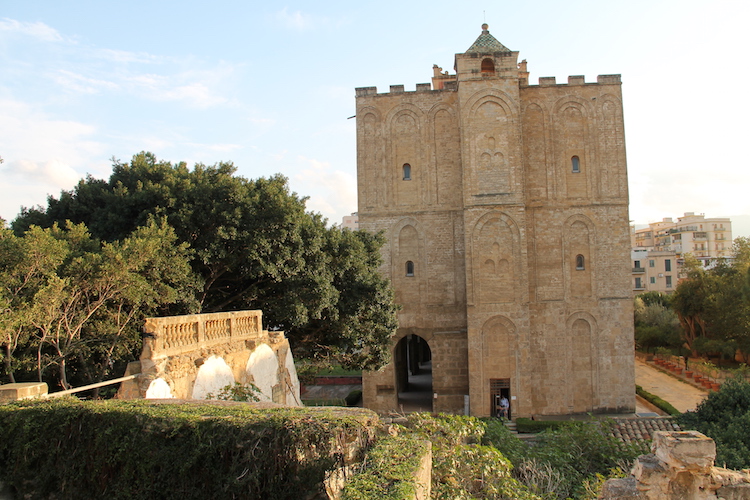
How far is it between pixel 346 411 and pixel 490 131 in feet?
62.5

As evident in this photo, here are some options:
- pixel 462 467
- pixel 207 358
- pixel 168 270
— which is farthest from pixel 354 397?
pixel 462 467

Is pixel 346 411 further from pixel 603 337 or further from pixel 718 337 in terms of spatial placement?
pixel 718 337

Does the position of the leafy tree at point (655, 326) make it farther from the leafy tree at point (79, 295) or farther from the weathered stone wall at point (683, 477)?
the leafy tree at point (79, 295)

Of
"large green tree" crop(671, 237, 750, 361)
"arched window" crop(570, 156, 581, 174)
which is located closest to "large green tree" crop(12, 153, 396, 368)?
"arched window" crop(570, 156, 581, 174)

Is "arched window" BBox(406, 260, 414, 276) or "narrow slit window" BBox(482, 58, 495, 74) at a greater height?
"narrow slit window" BBox(482, 58, 495, 74)

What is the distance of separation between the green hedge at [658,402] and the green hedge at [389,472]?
20208 millimetres

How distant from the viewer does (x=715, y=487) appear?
25.6 feet

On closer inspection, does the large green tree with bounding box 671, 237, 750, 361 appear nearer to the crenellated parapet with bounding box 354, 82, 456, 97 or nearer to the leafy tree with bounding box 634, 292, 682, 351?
the leafy tree with bounding box 634, 292, 682, 351

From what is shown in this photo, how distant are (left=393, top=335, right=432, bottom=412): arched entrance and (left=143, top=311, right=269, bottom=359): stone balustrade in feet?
37.0

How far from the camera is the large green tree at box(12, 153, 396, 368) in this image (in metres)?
15.5

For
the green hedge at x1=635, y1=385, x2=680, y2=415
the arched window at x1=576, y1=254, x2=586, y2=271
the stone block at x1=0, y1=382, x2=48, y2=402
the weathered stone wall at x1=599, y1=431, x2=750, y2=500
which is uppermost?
the arched window at x1=576, y1=254, x2=586, y2=271

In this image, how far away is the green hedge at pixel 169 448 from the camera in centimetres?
545

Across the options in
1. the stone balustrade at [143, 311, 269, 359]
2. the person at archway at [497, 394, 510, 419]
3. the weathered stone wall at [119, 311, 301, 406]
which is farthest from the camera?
the person at archway at [497, 394, 510, 419]

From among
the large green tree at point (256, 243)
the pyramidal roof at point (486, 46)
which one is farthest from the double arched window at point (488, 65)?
the large green tree at point (256, 243)
